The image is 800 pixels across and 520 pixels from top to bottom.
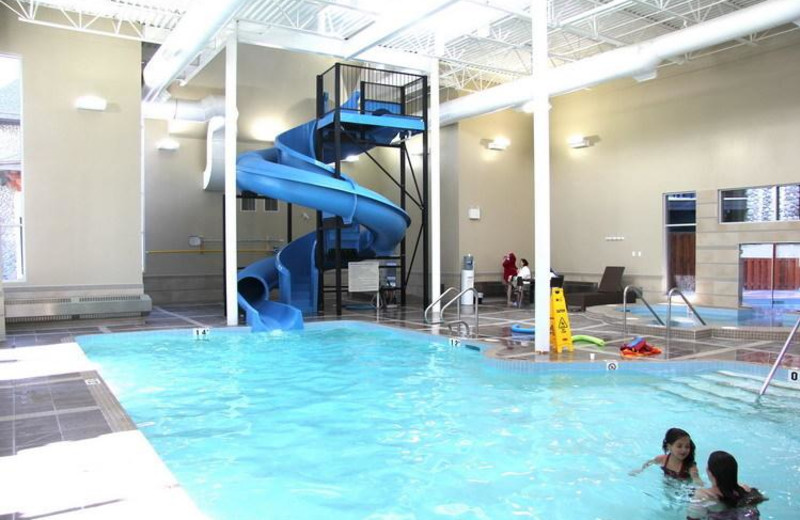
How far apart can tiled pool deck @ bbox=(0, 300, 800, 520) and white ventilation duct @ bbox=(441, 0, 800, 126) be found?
4568 millimetres

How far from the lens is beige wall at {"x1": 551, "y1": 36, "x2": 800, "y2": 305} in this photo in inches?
503

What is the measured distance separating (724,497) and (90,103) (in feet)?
38.2

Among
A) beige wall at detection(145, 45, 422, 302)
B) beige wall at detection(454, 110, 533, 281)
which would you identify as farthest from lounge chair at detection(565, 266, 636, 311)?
beige wall at detection(145, 45, 422, 302)

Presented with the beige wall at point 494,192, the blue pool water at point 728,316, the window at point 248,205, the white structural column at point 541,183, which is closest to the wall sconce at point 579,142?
the beige wall at point 494,192

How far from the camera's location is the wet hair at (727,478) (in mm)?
3152

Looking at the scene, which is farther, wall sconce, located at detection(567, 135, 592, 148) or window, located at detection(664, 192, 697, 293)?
wall sconce, located at detection(567, 135, 592, 148)

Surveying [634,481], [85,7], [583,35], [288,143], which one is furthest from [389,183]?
[634,481]

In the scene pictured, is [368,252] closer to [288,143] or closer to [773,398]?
[288,143]

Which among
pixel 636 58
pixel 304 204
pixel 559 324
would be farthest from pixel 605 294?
pixel 304 204

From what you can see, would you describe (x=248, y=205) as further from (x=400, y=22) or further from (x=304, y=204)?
(x=400, y=22)

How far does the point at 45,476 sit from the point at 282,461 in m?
1.56

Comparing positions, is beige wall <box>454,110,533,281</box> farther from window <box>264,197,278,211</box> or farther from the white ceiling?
window <box>264,197,278,211</box>

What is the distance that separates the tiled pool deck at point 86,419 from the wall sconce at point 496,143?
7.26 m

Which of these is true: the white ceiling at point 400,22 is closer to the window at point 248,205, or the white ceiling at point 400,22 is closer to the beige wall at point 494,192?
the beige wall at point 494,192
